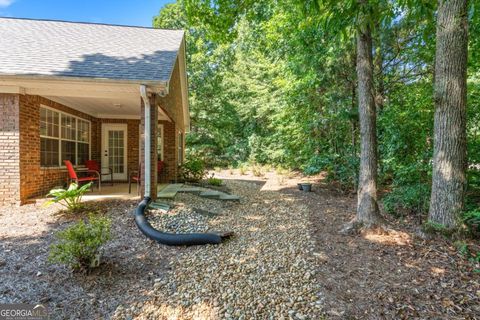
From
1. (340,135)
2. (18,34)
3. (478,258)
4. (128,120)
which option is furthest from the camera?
(128,120)

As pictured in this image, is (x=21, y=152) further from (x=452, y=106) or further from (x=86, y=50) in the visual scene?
(x=452, y=106)

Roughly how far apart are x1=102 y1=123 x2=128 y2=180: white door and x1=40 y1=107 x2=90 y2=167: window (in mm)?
591

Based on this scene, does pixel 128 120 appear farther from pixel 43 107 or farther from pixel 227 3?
pixel 227 3

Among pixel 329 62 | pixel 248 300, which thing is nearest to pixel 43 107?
pixel 248 300

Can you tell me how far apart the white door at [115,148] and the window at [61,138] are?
59 cm

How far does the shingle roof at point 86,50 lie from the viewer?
528 centimetres

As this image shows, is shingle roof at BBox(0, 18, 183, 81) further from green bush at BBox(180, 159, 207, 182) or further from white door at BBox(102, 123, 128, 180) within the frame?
green bush at BBox(180, 159, 207, 182)

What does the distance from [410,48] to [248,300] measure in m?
8.37

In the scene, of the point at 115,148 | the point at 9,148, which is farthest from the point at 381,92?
the point at 9,148

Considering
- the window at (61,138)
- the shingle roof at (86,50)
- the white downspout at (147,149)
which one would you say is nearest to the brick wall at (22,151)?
the white downspout at (147,149)

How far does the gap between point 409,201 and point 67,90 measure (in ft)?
25.4

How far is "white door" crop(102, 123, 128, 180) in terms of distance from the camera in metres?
9.22

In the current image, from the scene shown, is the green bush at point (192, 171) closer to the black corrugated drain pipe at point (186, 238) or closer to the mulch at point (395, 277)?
the black corrugated drain pipe at point (186, 238)

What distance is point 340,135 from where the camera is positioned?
27.7ft
